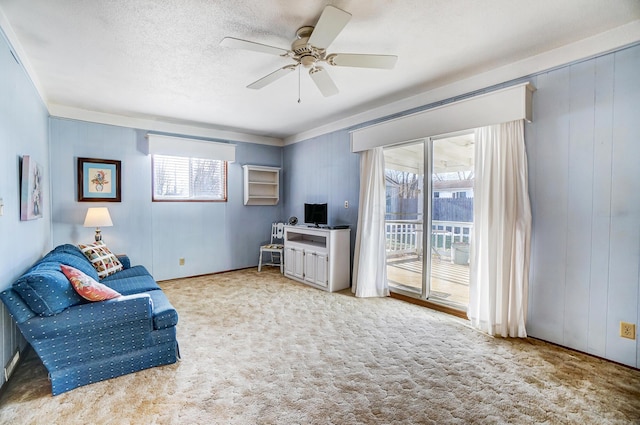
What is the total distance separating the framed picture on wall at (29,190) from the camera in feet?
8.17

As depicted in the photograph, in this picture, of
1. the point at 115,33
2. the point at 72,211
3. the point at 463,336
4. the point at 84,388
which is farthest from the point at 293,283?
the point at 115,33

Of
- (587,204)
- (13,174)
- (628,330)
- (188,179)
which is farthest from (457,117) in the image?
(188,179)

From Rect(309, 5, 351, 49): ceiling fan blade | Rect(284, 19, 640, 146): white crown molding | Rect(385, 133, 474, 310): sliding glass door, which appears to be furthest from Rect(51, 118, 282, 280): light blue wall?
Rect(309, 5, 351, 49): ceiling fan blade

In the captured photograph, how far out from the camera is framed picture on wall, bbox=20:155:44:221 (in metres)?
2.49

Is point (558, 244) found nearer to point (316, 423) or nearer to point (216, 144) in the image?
point (316, 423)

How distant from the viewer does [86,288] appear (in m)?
2.16

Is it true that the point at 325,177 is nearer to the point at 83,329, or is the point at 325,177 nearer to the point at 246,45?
the point at 246,45

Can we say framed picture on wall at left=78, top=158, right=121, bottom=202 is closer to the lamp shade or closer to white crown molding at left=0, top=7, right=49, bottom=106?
the lamp shade

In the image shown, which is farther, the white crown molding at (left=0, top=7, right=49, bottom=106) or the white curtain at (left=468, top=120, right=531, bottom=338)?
the white curtain at (left=468, top=120, right=531, bottom=338)

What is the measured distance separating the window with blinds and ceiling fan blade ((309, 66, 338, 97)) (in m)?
3.33

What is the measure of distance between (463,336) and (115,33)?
159 inches

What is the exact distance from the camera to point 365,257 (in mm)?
4172

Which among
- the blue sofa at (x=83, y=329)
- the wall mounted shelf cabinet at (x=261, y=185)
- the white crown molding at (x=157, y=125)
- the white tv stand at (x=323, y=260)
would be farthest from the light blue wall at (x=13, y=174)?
the white tv stand at (x=323, y=260)

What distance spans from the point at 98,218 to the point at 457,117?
4.76 meters
